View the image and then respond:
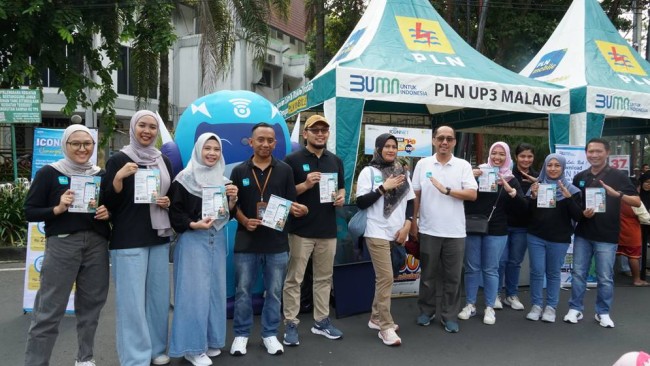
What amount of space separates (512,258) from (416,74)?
8.23ft

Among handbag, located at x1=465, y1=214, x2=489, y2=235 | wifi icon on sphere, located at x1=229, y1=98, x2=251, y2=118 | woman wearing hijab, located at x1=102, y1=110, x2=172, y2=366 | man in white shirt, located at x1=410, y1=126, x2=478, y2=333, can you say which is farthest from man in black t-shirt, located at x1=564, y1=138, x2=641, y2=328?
woman wearing hijab, located at x1=102, y1=110, x2=172, y2=366

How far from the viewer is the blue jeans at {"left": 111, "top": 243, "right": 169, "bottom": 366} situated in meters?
3.35

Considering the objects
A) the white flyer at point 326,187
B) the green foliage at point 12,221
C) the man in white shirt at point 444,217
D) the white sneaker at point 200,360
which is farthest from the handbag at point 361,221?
the green foliage at point 12,221

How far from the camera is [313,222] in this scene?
4.09 m

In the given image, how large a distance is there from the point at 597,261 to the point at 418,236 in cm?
178

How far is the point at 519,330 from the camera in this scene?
472cm

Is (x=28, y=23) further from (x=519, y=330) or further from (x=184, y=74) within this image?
(x=184, y=74)

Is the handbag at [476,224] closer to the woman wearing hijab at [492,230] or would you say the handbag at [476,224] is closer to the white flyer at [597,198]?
the woman wearing hijab at [492,230]

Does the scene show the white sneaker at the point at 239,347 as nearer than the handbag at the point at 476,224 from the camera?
Yes

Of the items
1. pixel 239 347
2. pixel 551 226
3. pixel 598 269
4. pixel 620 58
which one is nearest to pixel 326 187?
pixel 239 347

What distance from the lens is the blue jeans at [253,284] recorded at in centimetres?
386

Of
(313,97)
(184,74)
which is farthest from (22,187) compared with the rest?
(184,74)

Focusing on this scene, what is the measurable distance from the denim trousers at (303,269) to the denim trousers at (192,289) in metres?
0.70

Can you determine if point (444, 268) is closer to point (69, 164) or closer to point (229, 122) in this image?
point (229, 122)
